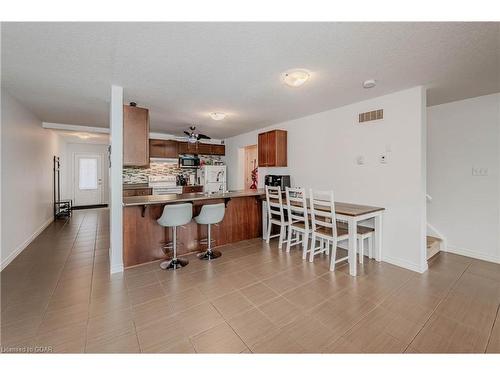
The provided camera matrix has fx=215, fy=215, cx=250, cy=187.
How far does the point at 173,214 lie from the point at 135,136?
4.02 ft

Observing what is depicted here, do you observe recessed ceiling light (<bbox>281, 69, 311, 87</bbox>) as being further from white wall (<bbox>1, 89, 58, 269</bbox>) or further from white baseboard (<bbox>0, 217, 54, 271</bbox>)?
white baseboard (<bbox>0, 217, 54, 271</bbox>)

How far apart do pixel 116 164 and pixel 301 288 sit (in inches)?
107

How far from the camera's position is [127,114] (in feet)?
9.66

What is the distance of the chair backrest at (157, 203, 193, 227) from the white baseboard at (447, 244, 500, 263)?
4188 mm

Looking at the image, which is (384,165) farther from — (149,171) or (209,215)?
(149,171)

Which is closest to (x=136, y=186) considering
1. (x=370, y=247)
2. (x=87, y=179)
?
(x=87, y=179)

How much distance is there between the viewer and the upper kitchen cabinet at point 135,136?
2.93 m

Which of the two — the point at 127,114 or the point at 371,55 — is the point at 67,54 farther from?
the point at 371,55

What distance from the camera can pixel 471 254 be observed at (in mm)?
3266

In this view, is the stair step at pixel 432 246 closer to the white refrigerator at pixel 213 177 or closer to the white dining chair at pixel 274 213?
the white dining chair at pixel 274 213

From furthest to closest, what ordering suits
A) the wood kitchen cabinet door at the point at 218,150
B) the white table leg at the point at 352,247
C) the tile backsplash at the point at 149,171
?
the wood kitchen cabinet door at the point at 218,150, the tile backsplash at the point at 149,171, the white table leg at the point at 352,247

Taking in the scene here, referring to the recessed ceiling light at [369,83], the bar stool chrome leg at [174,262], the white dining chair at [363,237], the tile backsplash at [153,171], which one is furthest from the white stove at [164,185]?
the recessed ceiling light at [369,83]

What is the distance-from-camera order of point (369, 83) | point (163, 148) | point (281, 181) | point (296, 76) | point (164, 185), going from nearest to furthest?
1. point (296, 76)
2. point (369, 83)
3. point (281, 181)
4. point (163, 148)
5. point (164, 185)
